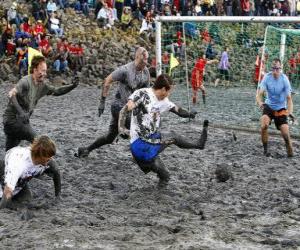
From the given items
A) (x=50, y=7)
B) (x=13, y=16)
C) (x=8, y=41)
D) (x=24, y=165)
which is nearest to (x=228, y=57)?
(x=8, y=41)

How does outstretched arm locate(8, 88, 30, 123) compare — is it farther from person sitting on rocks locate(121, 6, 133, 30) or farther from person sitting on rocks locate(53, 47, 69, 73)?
person sitting on rocks locate(121, 6, 133, 30)

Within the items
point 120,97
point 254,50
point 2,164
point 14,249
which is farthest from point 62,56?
point 14,249

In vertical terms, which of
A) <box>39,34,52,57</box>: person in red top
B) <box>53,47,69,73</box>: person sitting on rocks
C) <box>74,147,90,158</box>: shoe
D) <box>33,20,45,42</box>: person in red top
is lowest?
<box>53,47,69,73</box>: person sitting on rocks

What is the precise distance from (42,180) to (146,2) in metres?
23.1

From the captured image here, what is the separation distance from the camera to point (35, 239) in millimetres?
6805

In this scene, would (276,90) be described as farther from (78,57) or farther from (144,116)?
(78,57)

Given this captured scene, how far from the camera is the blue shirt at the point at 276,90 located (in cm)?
1192

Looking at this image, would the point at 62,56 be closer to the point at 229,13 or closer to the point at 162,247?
the point at 229,13

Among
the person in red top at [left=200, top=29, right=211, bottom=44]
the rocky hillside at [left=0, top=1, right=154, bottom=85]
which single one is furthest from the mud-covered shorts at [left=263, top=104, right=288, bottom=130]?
the rocky hillside at [left=0, top=1, right=154, bottom=85]

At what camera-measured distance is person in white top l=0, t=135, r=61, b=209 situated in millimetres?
7379

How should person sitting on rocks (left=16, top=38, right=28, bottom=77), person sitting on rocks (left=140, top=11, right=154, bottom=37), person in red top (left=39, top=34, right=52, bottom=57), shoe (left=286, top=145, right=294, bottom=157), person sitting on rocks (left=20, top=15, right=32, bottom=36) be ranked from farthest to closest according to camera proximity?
person sitting on rocks (left=140, top=11, right=154, bottom=37)
person in red top (left=39, top=34, right=52, bottom=57)
person sitting on rocks (left=20, top=15, right=32, bottom=36)
person sitting on rocks (left=16, top=38, right=28, bottom=77)
shoe (left=286, top=145, right=294, bottom=157)

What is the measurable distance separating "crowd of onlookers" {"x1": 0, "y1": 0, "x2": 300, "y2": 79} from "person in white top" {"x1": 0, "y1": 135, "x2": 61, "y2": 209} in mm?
17811

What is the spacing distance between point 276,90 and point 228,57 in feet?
25.6

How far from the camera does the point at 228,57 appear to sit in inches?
773
